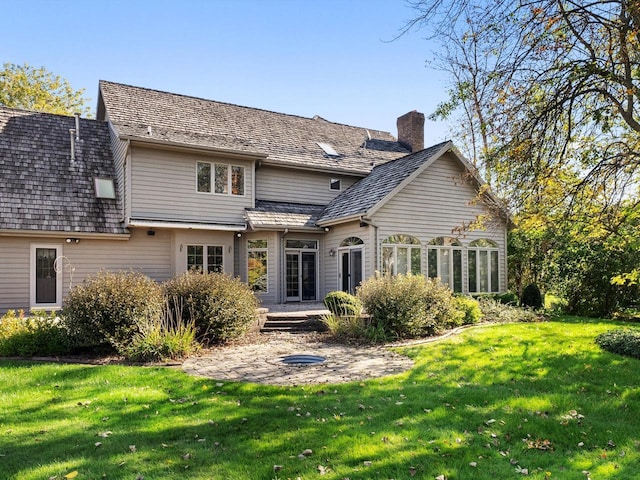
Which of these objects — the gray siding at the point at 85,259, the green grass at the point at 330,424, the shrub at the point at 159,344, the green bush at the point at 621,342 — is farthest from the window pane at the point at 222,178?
the green bush at the point at 621,342

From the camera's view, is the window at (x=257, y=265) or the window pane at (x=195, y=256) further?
the window at (x=257, y=265)

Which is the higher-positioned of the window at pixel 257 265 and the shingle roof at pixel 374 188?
the shingle roof at pixel 374 188

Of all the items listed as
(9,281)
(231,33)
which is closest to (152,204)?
(9,281)

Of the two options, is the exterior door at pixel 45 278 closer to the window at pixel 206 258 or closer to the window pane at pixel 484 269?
the window at pixel 206 258

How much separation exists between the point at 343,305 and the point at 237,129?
440 inches

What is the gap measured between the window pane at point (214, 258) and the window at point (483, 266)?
996cm

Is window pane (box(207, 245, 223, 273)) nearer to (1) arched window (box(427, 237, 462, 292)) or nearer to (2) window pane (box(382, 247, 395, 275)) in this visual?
(2) window pane (box(382, 247, 395, 275))

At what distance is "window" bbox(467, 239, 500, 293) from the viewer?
18.2 metres

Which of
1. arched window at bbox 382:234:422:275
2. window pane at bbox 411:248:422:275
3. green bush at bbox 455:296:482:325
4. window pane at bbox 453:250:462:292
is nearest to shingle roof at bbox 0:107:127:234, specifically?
arched window at bbox 382:234:422:275

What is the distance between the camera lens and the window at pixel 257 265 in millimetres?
17281

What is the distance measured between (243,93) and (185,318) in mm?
18400

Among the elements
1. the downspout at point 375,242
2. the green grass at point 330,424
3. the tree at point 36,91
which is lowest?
the green grass at point 330,424

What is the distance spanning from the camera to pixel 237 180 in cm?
1756

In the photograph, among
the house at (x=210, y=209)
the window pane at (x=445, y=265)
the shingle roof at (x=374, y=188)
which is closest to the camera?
the house at (x=210, y=209)
